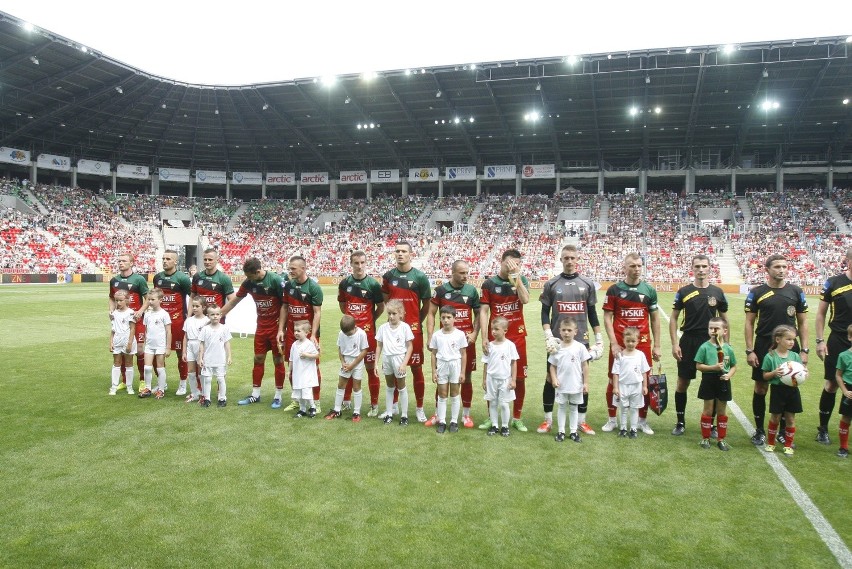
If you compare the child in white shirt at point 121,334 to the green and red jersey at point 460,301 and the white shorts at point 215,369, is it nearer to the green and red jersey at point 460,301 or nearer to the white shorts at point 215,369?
the white shorts at point 215,369

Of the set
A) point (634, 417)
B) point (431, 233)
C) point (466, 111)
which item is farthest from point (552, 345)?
point (431, 233)

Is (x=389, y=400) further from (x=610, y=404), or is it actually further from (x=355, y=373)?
(x=610, y=404)

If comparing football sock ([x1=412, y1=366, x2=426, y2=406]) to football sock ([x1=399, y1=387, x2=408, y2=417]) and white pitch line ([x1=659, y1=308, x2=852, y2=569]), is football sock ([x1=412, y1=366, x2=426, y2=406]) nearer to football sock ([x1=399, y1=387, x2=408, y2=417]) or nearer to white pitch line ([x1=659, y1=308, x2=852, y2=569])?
football sock ([x1=399, y1=387, x2=408, y2=417])

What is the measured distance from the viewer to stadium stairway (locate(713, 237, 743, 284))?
38125mm

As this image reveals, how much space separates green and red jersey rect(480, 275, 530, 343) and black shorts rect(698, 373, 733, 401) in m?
2.21

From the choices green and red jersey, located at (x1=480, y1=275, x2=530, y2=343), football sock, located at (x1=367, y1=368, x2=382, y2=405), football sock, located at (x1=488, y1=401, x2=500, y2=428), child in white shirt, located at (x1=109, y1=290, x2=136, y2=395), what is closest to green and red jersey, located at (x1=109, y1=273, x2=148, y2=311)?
child in white shirt, located at (x1=109, y1=290, x2=136, y2=395)

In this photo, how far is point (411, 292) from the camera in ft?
24.3

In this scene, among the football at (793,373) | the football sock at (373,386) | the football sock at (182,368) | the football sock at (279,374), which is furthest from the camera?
the football sock at (182,368)

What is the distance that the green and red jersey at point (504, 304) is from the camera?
701cm

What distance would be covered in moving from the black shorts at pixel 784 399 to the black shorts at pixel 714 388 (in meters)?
0.44

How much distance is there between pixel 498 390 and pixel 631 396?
1.67 meters

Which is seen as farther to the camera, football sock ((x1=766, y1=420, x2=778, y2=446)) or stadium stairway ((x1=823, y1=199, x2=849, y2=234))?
stadium stairway ((x1=823, y1=199, x2=849, y2=234))

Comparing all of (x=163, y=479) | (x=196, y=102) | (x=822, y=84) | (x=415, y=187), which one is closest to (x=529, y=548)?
(x=163, y=479)

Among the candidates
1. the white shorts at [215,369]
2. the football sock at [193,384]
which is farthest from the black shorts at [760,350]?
the football sock at [193,384]
